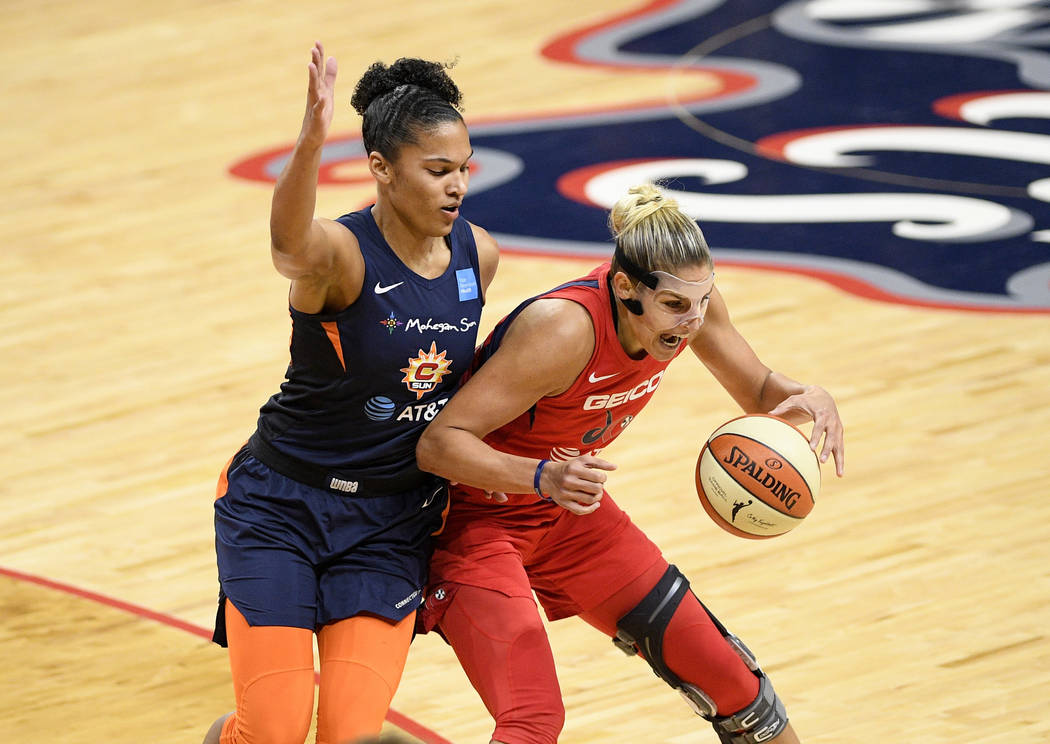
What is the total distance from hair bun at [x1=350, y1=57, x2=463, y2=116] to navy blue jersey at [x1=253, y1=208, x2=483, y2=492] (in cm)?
29

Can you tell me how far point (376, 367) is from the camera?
3684 mm

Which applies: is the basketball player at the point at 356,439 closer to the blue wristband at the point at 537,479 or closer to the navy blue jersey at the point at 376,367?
the navy blue jersey at the point at 376,367

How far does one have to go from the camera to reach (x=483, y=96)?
35.1 feet

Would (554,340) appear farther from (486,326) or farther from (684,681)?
(486,326)

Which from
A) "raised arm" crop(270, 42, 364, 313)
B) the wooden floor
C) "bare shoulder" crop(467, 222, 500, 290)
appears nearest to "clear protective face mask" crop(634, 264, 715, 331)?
"bare shoulder" crop(467, 222, 500, 290)

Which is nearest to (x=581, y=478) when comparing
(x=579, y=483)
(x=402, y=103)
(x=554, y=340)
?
(x=579, y=483)

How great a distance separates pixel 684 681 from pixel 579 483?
2.61ft

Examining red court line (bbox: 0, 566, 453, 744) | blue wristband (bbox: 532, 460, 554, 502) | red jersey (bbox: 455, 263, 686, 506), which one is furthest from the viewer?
red court line (bbox: 0, 566, 453, 744)

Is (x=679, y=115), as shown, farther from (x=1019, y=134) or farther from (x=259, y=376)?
(x=259, y=376)

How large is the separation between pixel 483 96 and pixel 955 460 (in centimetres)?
545

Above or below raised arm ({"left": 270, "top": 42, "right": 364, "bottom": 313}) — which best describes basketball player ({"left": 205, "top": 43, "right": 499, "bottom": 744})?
below

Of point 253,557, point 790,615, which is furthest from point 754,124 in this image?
point 253,557

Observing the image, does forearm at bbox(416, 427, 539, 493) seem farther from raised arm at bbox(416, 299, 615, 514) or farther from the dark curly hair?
the dark curly hair

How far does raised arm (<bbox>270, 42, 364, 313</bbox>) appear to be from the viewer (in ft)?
11.2
